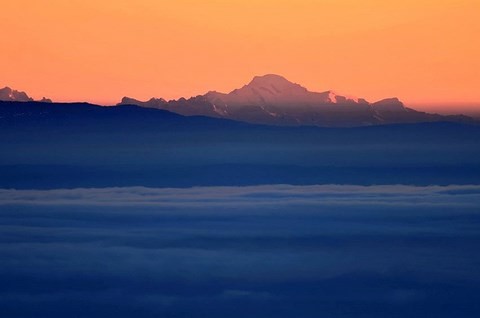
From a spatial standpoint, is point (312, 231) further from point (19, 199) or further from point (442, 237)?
point (19, 199)

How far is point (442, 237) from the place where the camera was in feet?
103

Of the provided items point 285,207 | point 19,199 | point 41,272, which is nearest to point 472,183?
point 285,207

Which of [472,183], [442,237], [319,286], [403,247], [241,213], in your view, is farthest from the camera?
[472,183]

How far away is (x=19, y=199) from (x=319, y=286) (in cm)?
2385

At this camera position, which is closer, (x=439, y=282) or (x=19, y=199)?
(x=439, y=282)

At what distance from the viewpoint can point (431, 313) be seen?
61.5 ft

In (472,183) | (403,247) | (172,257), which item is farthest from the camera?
(472,183)

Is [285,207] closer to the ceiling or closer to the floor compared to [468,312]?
closer to the ceiling

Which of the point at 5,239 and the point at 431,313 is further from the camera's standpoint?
the point at 5,239

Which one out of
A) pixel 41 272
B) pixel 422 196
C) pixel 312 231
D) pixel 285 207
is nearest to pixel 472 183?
pixel 422 196

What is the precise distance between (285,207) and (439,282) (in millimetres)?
15142

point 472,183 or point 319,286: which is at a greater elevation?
point 472,183

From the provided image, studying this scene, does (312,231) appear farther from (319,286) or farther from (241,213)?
(319,286)

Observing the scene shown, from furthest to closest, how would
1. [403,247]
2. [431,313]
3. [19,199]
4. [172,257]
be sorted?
[19,199]
[403,247]
[172,257]
[431,313]
